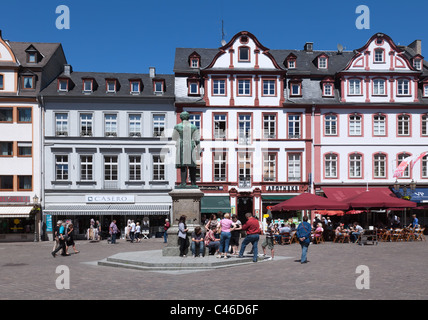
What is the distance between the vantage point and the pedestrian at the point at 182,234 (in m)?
18.6

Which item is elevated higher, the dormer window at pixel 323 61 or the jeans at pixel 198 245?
the dormer window at pixel 323 61

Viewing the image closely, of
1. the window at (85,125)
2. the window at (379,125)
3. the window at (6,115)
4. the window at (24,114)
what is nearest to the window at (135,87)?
the window at (85,125)

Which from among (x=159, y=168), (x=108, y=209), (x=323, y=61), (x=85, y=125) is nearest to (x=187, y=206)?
(x=108, y=209)

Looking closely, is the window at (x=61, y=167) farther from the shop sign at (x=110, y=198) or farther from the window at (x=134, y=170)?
the window at (x=134, y=170)

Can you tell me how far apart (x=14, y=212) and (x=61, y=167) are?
15.2ft

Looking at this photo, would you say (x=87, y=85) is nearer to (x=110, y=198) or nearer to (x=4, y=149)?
(x=4, y=149)

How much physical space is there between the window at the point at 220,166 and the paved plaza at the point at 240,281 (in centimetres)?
2107

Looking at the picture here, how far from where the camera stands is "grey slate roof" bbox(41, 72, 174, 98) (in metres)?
40.6

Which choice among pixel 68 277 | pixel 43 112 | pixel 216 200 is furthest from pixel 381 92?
pixel 68 277

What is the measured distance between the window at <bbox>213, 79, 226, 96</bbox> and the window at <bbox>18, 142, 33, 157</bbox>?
14.2m

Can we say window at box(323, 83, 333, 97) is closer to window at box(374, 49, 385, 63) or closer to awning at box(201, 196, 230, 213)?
window at box(374, 49, 385, 63)

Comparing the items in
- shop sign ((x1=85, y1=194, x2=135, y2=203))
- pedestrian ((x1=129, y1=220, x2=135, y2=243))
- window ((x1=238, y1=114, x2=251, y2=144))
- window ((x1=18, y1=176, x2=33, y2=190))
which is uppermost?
window ((x1=238, y1=114, x2=251, y2=144))

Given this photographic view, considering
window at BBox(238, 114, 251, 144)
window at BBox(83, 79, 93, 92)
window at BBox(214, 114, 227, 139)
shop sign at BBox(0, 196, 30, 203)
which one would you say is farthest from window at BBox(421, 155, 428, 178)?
shop sign at BBox(0, 196, 30, 203)
